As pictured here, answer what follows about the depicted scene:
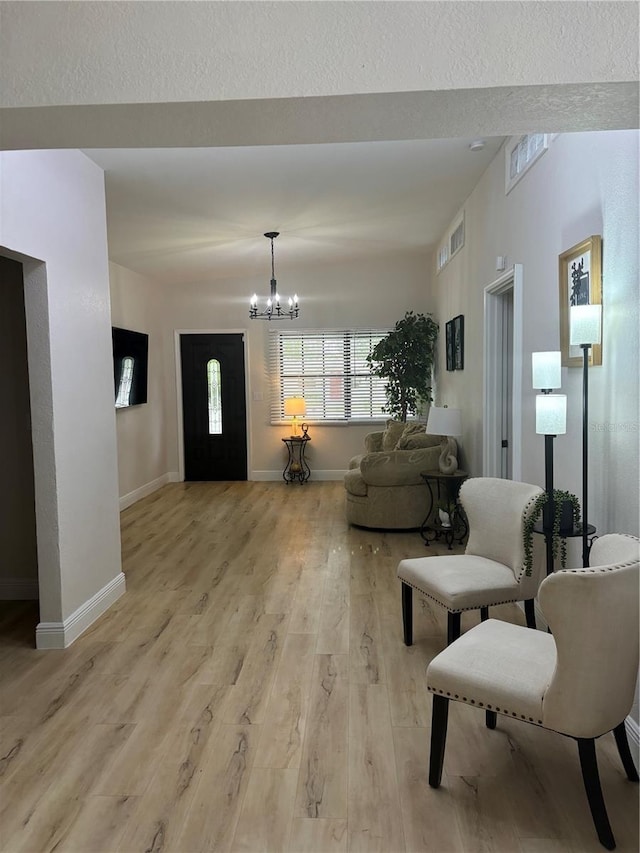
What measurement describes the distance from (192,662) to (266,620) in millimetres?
616

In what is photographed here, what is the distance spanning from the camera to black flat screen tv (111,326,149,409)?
21.3 ft

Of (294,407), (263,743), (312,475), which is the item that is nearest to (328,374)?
(294,407)

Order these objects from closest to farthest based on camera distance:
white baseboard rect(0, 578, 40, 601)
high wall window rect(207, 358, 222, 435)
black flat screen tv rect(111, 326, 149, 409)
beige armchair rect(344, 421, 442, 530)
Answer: white baseboard rect(0, 578, 40, 601)
beige armchair rect(344, 421, 442, 530)
black flat screen tv rect(111, 326, 149, 409)
high wall window rect(207, 358, 222, 435)

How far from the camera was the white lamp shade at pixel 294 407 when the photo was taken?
25.9 feet

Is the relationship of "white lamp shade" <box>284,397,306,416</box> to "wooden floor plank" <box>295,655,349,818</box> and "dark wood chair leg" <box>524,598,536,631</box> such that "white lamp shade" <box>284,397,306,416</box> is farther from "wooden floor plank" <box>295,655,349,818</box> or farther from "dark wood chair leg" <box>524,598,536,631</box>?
"dark wood chair leg" <box>524,598,536,631</box>

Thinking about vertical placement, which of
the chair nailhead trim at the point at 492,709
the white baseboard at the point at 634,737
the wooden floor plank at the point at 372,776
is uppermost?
the chair nailhead trim at the point at 492,709

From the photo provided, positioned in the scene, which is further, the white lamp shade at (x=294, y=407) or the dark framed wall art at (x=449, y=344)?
the white lamp shade at (x=294, y=407)

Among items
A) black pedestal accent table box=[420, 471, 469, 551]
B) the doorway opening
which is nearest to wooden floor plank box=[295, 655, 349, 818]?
the doorway opening

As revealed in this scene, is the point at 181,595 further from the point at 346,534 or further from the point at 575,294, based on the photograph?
the point at 575,294

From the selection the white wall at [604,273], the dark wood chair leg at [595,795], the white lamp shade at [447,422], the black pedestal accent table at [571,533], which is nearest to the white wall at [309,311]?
the white lamp shade at [447,422]

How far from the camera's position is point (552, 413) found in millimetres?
2604

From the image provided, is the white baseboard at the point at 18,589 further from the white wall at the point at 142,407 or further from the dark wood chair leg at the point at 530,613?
the dark wood chair leg at the point at 530,613

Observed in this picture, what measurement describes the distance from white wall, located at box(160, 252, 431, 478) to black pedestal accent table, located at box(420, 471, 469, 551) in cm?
276

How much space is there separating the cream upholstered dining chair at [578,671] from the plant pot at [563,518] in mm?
582
